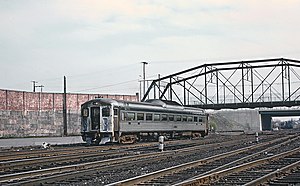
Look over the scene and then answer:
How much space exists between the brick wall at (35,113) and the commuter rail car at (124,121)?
22673mm

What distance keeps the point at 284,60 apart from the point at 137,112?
3795cm

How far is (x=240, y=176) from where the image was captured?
570 inches

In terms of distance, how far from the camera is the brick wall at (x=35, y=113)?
188 ft

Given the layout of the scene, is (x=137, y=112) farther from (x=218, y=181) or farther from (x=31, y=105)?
(x=31, y=105)

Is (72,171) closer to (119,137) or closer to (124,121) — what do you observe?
(119,137)

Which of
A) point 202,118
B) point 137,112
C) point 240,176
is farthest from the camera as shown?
point 202,118

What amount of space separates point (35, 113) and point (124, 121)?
98.8 ft

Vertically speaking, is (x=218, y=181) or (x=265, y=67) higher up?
(x=265, y=67)

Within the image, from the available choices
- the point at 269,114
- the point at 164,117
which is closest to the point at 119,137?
the point at 164,117

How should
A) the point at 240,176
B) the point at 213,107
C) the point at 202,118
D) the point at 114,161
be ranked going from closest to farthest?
the point at 240,176
the point at 114,161
the point at 202,118
the point at 213,107

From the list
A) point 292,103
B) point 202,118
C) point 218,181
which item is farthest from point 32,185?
point 292,103

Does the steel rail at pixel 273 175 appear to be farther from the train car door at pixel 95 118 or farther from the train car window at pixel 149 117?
the train car window at pixel 149 117

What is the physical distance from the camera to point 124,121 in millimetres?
34219

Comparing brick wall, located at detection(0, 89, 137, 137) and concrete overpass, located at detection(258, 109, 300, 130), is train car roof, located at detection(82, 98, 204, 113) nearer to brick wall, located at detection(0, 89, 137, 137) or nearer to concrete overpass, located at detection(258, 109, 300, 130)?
brick wall, located at detection(0, 89, 137, 137)
